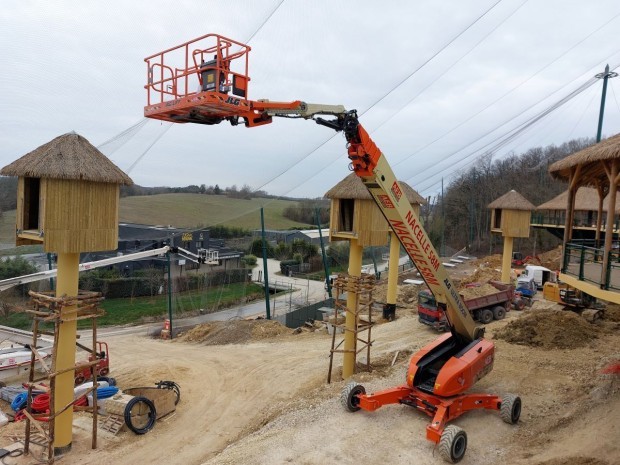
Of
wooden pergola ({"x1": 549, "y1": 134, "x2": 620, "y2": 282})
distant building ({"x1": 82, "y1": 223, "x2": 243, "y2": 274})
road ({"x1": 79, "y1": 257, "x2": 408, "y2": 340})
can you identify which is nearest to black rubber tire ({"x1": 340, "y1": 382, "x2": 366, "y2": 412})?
wooden pergola ({"x1": 549, "y1": 134, "x2": 620, "y2": 282})

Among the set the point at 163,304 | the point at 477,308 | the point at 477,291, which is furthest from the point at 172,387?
the point at 163,304

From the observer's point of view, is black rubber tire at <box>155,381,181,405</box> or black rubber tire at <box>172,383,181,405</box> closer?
black rubber tire at <box>172,383,181,405</box>

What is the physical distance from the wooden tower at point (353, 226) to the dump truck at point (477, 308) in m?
5.84

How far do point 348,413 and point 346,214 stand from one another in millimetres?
7193

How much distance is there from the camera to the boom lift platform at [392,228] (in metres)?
8.12

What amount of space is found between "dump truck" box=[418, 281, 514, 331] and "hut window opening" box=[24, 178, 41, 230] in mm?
14897

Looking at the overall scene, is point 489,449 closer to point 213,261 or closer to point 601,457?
point 601,457

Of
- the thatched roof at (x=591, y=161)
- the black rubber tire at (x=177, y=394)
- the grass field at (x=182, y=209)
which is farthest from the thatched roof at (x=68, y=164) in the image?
the thatched roof at (x=591, y=161)

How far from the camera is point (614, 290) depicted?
8.98 m

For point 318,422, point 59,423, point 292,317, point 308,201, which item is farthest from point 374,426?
point 308,201

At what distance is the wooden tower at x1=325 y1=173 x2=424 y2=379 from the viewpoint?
14766mm

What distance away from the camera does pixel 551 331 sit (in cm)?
1549

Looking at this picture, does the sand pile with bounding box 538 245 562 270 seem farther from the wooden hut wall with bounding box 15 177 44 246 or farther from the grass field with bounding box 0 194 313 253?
the wooden hut wall with bounding box 15 177 44 246

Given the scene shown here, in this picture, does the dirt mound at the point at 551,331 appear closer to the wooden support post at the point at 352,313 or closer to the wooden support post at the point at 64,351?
the wooden support post at the point at 352,313
